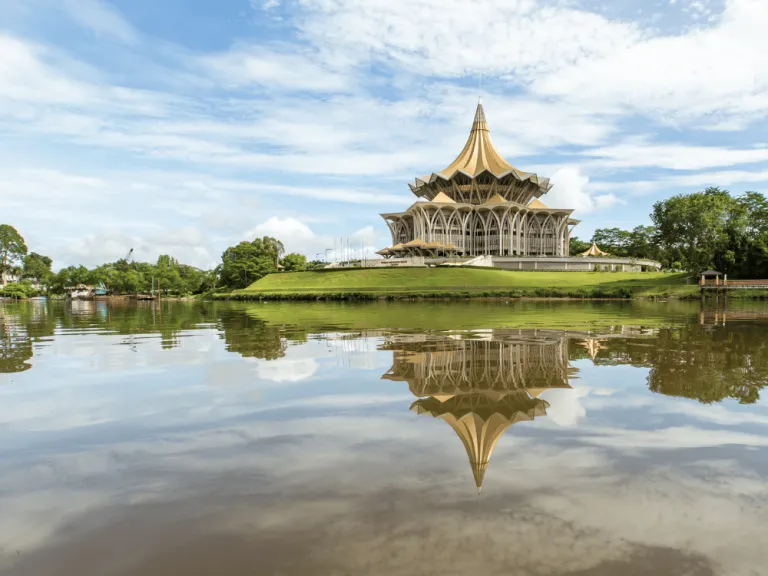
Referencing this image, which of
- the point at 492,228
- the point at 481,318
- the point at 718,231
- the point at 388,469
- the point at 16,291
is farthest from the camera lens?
the point at 16,291

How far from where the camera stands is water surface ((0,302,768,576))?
3857mm

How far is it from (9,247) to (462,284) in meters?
104

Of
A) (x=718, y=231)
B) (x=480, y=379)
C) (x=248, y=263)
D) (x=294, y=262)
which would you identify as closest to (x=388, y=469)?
(x=480, y=379)

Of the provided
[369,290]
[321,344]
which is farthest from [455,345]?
[369,290]

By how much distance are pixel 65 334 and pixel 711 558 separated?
21.9 m

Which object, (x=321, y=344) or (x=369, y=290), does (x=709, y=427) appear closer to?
(x=321, y=344)

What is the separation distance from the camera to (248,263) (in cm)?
8344

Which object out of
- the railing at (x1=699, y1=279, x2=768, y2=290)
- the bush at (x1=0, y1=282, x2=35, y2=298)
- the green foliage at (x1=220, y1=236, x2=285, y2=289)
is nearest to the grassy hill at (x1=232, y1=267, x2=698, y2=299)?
the railing at (x1=699, y1=279, x2=768, y2=290)

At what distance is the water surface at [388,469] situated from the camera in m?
3.86

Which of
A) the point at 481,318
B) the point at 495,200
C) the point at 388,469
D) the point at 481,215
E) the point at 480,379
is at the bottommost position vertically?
the point at 388,469

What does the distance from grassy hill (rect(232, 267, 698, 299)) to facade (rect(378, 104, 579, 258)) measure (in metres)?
19.3

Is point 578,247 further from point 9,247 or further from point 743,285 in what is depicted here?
point 9,247

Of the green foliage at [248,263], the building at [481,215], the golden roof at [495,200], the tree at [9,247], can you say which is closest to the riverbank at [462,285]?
the green foliage at [248,263]

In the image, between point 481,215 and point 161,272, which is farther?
point 161,272
